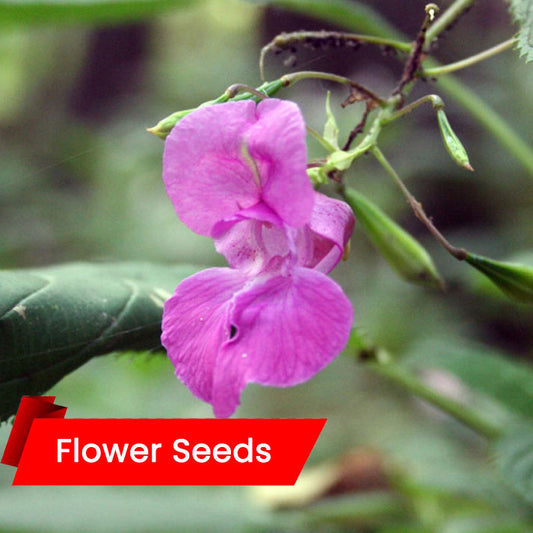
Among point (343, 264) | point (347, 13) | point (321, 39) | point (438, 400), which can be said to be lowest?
point (438, 400)

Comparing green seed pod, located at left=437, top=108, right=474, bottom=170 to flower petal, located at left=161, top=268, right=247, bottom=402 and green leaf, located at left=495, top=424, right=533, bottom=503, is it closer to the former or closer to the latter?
flower petal, located at left=161, top=268, right=247, bottom=402

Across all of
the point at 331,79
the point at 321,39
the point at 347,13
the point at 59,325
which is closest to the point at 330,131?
the point at 331,79

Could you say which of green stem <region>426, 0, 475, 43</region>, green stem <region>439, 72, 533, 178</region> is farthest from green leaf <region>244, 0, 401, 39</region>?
green stem <region>426, 0, 475, 43</region>

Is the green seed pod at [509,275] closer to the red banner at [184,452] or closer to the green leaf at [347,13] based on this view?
the red banner at [184,452]

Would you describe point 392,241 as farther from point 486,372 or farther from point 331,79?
point 486,372

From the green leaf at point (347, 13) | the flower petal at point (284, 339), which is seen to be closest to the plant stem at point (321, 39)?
the flower petal at point (284, 339)

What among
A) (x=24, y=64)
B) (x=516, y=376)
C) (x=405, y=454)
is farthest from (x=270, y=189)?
(x=24, y=64)
